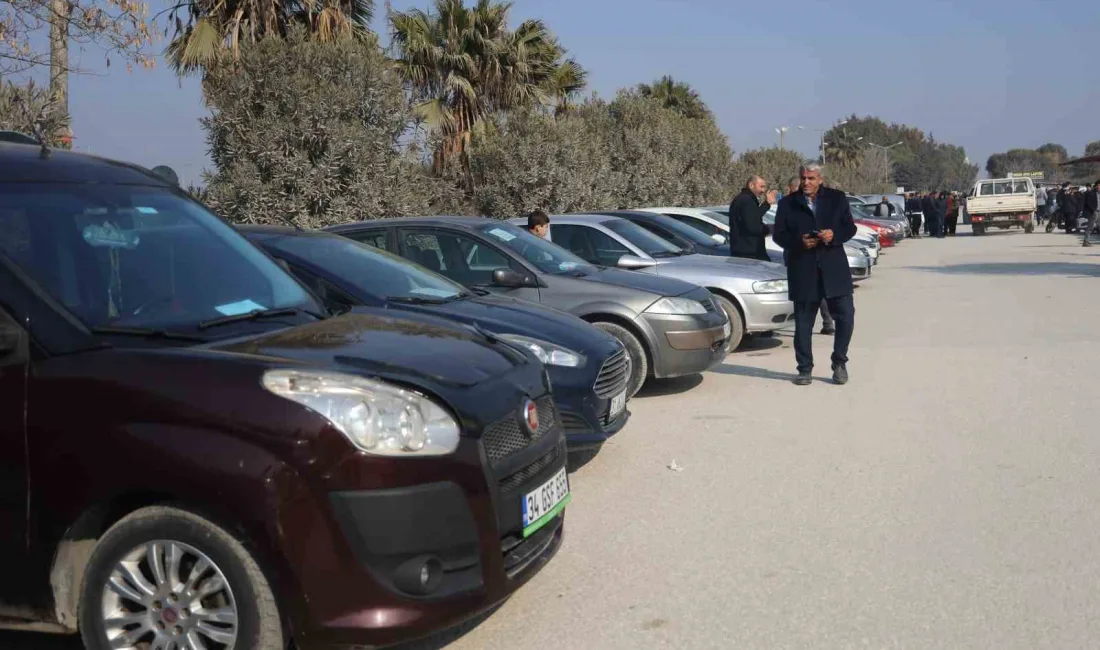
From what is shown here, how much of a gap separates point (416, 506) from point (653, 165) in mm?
28148

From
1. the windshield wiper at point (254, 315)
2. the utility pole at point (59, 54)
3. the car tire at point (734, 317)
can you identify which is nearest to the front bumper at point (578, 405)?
the windshield wiper at point (254, 315)

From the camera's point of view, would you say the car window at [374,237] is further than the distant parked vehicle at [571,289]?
Answer: Yes

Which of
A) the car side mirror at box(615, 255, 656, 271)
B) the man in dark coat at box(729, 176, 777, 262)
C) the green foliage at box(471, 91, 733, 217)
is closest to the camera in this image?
the car side mirror at box(615, 255, 656, 271)

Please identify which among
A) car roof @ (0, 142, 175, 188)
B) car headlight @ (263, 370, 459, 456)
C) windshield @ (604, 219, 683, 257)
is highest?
car roof @ (0, 142, 175, 188)

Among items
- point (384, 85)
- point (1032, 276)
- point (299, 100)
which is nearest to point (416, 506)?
point (299, 100)

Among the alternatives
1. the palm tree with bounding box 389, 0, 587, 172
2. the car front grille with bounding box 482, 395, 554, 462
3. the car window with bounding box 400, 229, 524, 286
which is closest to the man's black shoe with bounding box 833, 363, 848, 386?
the car window with bounding box 400, 229, 524, 286

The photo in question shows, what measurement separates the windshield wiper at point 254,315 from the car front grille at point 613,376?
2.30 metres

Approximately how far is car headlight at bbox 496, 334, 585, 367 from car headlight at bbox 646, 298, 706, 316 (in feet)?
7.98

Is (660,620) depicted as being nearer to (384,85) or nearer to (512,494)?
(512,494)

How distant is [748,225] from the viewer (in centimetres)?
1297

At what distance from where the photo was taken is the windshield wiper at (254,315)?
13.4 feet

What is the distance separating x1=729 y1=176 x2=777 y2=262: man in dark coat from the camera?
510 inches

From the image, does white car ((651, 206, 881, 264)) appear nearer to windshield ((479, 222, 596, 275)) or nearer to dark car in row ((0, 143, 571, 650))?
windshield ((479, 222, 596, 275))

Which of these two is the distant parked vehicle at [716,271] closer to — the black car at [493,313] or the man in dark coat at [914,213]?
the black car at [493,313]
